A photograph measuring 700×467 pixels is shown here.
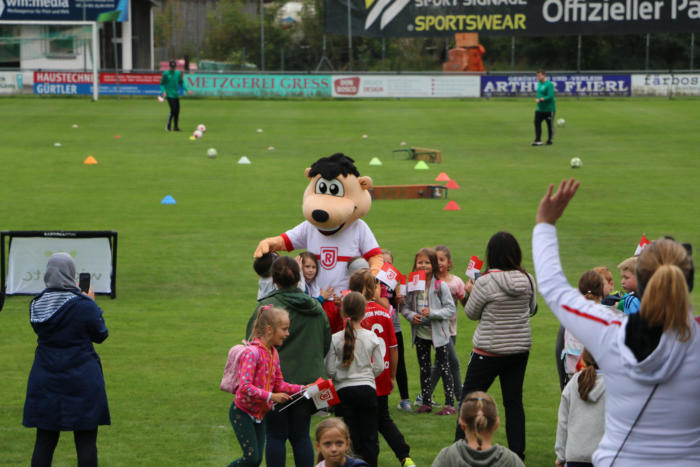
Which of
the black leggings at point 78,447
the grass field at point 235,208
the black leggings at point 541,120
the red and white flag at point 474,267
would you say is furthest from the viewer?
the black leggings at point 541,120

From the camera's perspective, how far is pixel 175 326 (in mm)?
11188

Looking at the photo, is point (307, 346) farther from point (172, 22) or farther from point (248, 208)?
point (172, 22)

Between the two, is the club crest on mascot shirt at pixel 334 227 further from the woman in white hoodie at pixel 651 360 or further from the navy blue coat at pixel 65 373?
the woman in white hoodie at pixel 651 360

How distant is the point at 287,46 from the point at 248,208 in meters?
47.3

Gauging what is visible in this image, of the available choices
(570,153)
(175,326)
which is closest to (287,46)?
(570,153)

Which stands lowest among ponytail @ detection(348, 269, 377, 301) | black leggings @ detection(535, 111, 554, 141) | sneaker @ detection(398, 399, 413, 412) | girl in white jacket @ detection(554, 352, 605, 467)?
sneaker @ detection(398, 399, 413, 412)

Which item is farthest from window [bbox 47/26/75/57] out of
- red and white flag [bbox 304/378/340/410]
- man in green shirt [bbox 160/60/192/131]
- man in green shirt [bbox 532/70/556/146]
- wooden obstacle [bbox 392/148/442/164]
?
red and white flag [bbox 304/378/340/410]

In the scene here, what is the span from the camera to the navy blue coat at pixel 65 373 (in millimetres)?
6246

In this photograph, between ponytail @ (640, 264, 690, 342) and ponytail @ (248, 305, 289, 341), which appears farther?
ponytail @ (248, 305, 289, 341)

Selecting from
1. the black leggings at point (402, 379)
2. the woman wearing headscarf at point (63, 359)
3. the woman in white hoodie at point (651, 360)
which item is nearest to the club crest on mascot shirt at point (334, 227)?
the black leggings at point (402, 379)

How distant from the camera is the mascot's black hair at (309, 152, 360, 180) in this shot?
896 cm

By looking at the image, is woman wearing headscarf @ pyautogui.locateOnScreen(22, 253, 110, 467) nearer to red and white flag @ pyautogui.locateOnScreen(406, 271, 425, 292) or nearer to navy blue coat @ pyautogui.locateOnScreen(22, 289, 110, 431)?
navy blue coat @ pyautogui.locateOnScreen(22, 289, 110, 431)

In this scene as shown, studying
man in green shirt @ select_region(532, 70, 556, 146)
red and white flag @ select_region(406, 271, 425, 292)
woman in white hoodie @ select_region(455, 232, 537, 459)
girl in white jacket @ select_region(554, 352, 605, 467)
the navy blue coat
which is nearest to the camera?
girl in white jacket @ select_region(554, 352, 605, 467)

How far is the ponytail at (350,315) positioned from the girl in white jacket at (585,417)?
1.57m
